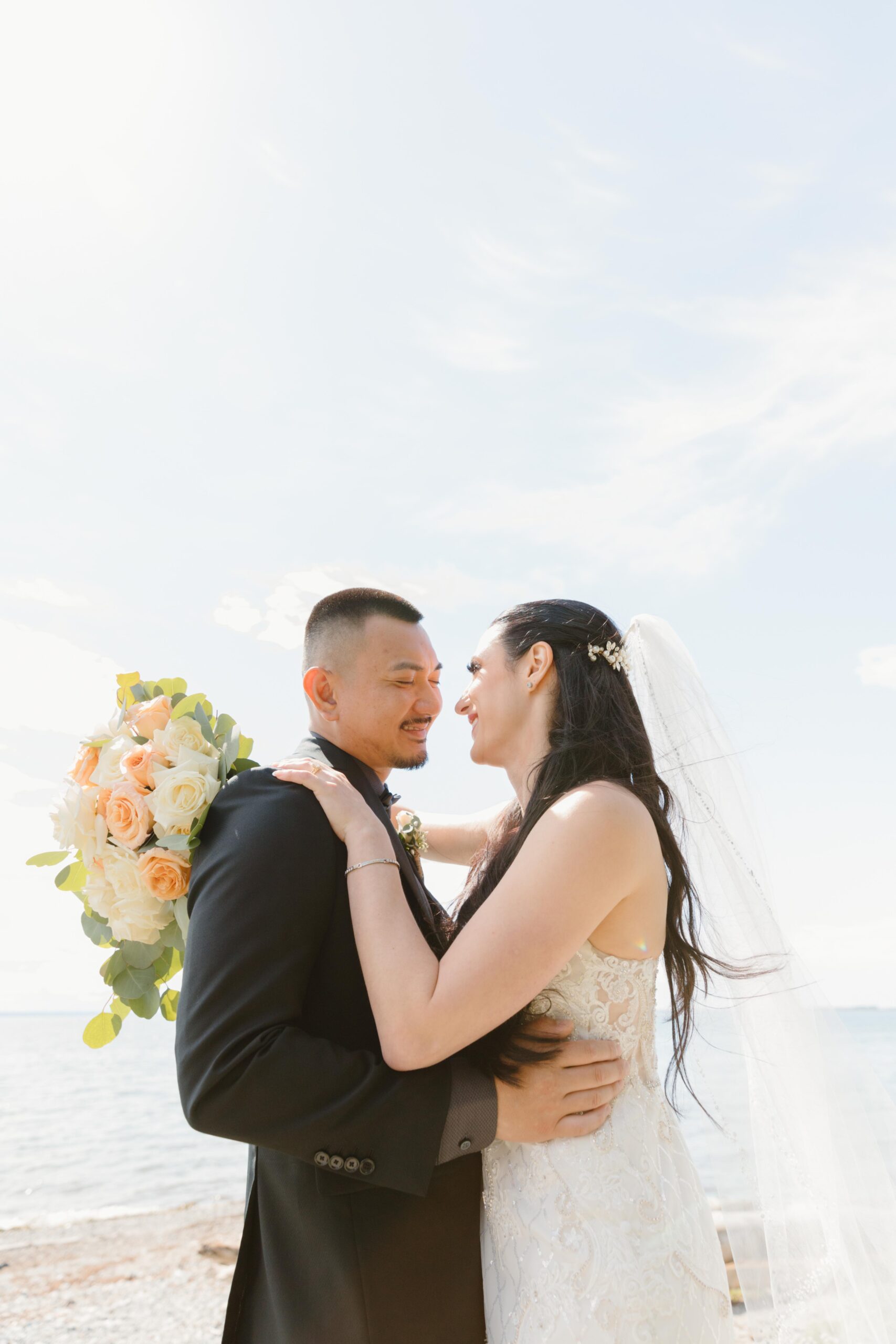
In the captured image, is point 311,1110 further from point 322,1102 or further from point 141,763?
point 141,763

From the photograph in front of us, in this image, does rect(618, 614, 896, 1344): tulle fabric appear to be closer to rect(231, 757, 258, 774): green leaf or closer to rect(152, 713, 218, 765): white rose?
rect(231, 757, 258, 774): green leaf

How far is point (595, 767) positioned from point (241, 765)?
1.18 m

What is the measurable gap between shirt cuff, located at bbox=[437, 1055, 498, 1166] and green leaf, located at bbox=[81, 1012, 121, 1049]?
4.35 ft

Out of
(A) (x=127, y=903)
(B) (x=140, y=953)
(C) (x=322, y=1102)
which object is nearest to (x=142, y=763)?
(A) (x=127, y=903)

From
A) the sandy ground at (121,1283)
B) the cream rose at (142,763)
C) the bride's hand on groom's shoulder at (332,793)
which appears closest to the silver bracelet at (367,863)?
the bride's hand on groom's shoulder at (332,793)

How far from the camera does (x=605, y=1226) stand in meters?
2.56

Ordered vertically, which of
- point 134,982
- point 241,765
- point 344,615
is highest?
point 344,615

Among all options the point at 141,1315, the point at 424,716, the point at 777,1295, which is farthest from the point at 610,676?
the point at 141,1315

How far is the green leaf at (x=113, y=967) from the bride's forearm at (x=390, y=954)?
1.00 meters

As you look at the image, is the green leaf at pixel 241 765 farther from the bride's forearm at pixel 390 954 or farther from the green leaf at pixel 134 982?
the green leaf at pixel 134 982

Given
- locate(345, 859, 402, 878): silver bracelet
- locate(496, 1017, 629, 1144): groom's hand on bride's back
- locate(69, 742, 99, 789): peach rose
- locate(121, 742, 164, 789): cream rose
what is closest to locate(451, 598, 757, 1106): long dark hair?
locate(496, 1017, 629, 1144): groom's hand on bride's back

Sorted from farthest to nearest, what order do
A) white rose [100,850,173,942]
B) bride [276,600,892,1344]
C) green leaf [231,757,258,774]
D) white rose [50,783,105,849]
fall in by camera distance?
green leaf [231,757,258,774]
white rose [50,783,105,849]
white rose [100,850,173,942]
bride [276,600,892,1344]

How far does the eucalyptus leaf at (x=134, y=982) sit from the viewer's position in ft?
10.4

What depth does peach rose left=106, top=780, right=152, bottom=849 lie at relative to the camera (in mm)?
2836
